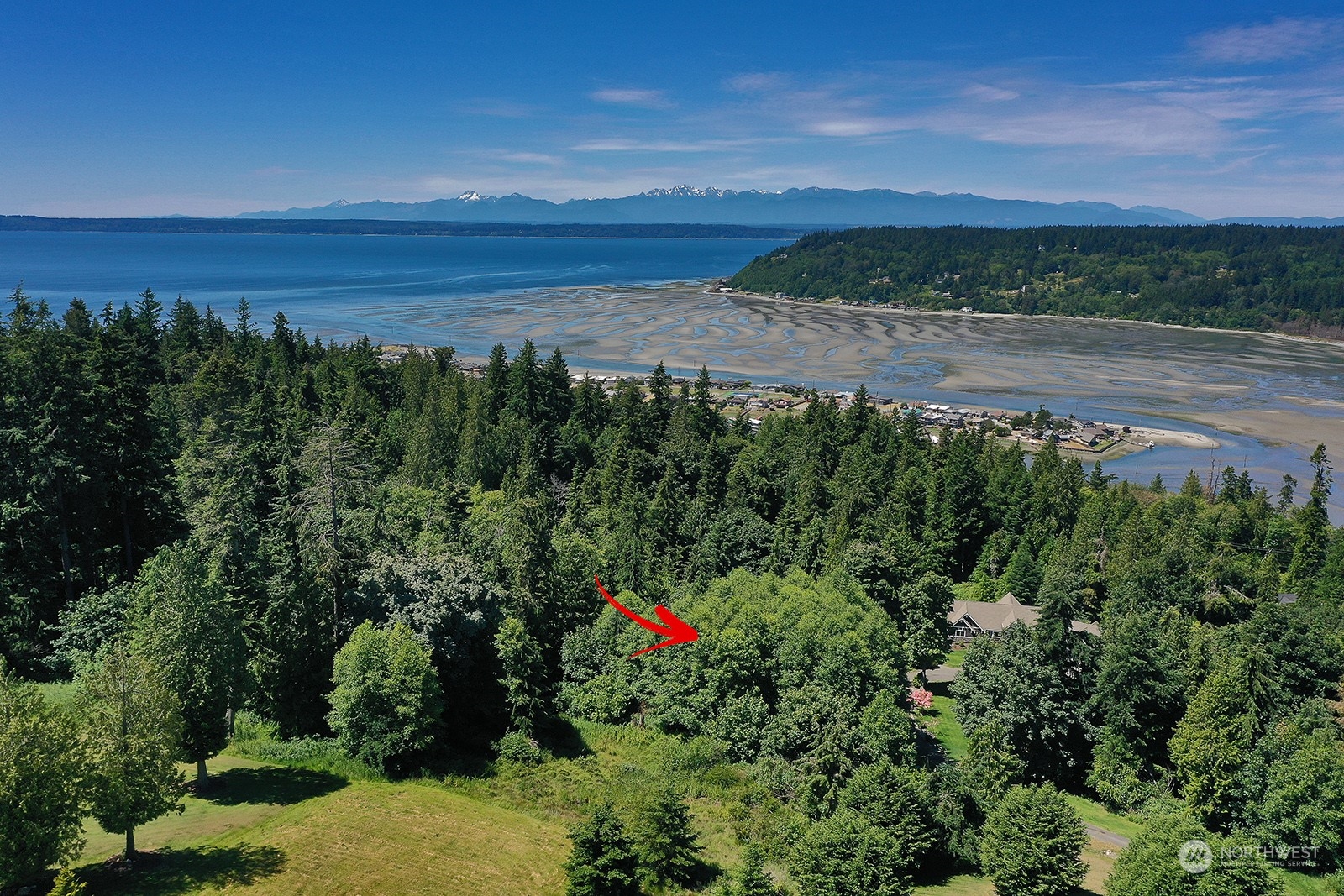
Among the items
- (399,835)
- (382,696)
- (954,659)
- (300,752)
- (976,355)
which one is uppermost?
(976,355)

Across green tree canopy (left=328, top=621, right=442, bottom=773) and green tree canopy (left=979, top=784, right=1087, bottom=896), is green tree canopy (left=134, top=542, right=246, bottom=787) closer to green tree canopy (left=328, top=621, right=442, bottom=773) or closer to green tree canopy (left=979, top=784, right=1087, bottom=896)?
green tree canopy (left=328, top=621, right=442, bottom=773)

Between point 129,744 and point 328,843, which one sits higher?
point 129,744

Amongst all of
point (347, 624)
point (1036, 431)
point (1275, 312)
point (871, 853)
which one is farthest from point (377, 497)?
point (1275, 312)

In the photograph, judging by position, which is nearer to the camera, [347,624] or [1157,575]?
[347,624]

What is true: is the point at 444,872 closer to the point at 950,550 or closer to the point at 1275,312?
the point at 950,550

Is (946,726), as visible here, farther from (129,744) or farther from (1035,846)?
(129,744)

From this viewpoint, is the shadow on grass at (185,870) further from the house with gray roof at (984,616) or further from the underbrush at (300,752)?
the house with gray roof at (984,616)

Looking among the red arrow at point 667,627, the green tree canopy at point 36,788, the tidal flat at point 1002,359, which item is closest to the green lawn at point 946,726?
the red arrow at point 667,627

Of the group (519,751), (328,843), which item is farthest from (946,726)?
(328,843)
